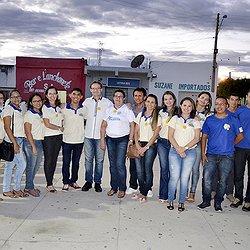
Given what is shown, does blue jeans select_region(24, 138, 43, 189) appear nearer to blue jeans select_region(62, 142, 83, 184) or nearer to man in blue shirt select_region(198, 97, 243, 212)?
blue jeans select_region(62, 142, 83, 184)

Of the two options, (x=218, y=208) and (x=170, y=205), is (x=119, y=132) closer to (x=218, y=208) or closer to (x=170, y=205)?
(x=170, y=205)

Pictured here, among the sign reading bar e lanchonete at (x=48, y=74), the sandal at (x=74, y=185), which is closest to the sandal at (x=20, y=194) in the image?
the sandal at (x=74, y=185)

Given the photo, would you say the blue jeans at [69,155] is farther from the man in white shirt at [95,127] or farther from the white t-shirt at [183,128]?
the white t-shirt at [183,128]

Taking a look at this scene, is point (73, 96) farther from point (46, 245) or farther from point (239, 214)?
point (239, 214)

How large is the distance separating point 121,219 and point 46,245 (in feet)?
3.99

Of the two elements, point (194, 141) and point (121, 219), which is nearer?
point (121, 219)

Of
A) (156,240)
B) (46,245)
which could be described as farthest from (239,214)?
(46,245)

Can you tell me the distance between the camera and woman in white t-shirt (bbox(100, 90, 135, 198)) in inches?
221

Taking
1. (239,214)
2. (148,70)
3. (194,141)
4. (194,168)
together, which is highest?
(148,70)

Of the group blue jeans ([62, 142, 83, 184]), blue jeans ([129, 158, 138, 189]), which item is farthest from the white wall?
blue jeans ([62, 142, 83, 184])

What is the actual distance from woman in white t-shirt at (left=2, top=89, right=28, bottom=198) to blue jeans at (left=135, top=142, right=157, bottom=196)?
72.0 inches

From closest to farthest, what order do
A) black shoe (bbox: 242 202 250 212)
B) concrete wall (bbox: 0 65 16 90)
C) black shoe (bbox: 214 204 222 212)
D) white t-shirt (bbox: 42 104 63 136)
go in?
black shoe (bbox: 214 204 222 212)
black shoe (bbox: 242 202 250 212)
white t-shirt (bbox: 42 104 63 136)
concrete wall (bbox: 0 65 16 90)

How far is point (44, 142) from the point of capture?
5668 mm

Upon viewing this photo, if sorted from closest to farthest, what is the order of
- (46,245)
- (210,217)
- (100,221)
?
(46,245) < (100,221) < (210,217)
